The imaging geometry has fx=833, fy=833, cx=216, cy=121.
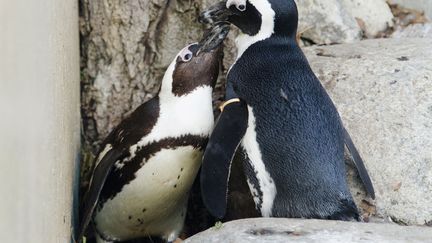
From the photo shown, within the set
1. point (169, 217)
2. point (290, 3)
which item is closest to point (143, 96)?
point (169, 217)

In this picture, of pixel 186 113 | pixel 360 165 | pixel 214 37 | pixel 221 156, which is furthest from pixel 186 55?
pixel 360 165

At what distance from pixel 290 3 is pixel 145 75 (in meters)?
0.95

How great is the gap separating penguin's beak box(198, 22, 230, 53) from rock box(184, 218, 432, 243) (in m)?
0.95

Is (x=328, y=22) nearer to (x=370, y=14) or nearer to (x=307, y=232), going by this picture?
(x=370, y=14)

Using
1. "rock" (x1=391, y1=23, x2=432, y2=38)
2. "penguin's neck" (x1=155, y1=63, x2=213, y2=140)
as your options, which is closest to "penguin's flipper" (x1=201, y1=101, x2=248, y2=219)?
"penguin's neck" (x1=155, y1=63, x2=213, y2=140)

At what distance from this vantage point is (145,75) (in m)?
4.04

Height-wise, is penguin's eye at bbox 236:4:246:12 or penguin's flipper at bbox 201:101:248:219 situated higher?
penguin's eye at bbox 236:4:246:12

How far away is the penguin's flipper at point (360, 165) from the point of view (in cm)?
323

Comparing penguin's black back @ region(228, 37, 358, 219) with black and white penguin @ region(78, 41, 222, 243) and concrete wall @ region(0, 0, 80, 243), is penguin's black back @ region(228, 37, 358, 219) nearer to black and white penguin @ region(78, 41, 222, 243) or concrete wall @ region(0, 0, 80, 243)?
black and white penguin @ region(78, 41, 222, 243)

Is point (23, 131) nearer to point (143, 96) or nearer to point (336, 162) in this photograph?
point (336, 162)

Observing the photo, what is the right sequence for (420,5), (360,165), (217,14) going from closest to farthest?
(360,165), (217,14), (420,5)

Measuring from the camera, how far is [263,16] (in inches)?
132

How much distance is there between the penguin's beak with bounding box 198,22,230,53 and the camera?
3.46 m

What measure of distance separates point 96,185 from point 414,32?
2.06 meters
